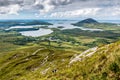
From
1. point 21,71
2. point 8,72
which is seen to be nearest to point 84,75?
point 21,71

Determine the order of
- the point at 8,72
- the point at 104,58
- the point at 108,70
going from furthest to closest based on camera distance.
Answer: the point at 8,72
the point at 104,58
the point at 108,70

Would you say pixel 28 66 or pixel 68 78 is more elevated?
pixel 68 78

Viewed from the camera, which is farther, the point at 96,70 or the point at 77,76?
the point at 77,76

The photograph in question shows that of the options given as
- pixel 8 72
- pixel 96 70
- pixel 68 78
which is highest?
pixel 96 70

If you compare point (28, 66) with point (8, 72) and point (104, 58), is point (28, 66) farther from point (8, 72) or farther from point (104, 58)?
point (104, 58)

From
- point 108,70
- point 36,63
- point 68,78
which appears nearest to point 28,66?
point 36,63

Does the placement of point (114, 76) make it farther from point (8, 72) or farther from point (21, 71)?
point (8, 72)

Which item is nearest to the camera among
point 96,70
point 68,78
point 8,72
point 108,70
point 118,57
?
point 118,57

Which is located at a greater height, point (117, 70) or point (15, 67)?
point (117, 70)

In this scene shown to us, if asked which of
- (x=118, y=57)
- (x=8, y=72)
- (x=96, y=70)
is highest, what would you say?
(x=118, y=57)
